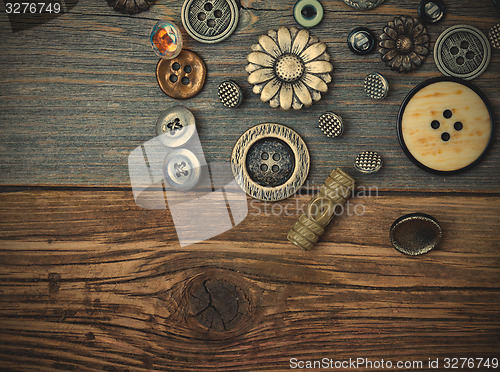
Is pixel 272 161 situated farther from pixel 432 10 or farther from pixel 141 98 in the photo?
pixel 432 10

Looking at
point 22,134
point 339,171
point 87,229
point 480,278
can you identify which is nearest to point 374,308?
point 480,278

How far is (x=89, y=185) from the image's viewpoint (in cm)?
131

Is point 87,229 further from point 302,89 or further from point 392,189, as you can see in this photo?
point 392,189

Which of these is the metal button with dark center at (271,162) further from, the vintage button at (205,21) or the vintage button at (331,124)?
the vintage button at (205,21)

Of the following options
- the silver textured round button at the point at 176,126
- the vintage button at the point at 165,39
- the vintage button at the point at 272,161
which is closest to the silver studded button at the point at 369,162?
the vintage button at the point at 272,161

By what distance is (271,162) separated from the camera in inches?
48.2

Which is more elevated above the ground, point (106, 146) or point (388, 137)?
point (388, 137)

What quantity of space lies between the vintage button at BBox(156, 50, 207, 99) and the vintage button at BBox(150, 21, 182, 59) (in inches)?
1.8

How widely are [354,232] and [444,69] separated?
609 mm

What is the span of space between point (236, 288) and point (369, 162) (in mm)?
622

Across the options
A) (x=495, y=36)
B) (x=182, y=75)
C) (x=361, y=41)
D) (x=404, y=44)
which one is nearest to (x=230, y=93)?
(x=182, y=75)

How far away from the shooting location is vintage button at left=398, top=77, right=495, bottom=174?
1.18 metres

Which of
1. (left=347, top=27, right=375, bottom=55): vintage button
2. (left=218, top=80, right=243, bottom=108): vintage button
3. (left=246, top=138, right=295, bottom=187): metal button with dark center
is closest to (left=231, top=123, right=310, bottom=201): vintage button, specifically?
(left=246, top=138, right=295, bottom=187): metal button with dark center

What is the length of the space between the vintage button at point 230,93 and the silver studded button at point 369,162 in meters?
0.44
